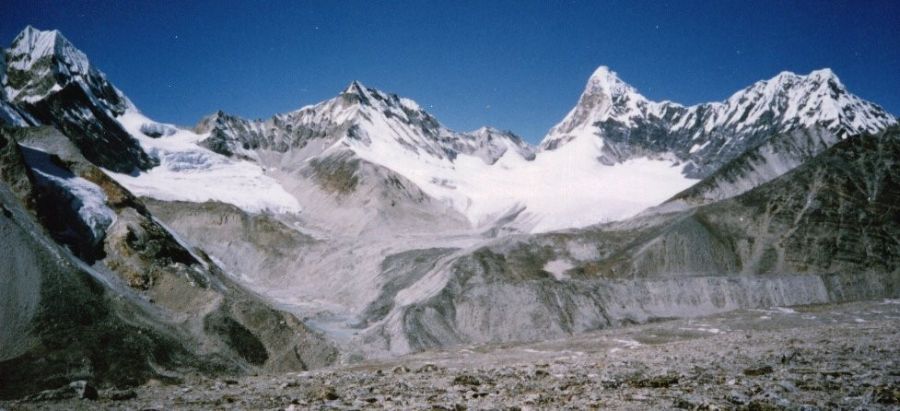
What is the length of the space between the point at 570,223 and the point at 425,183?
64.8 metres

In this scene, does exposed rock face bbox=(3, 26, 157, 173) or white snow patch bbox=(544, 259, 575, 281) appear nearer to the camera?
white snow patch bbox=(544, 259, 575, 281)

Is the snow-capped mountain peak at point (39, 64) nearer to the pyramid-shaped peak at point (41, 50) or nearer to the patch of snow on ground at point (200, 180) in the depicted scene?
the pyramid-shaped peak at point (41, 50)

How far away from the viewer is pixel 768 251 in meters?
78.2

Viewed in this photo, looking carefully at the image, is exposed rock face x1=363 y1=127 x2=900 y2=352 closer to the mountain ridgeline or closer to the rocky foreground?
the mountain ridgeline

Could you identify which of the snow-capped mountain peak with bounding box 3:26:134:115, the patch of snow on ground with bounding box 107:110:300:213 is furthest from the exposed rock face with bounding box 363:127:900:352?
the snow-capped mountain peak with bounding box 3:26:134:115

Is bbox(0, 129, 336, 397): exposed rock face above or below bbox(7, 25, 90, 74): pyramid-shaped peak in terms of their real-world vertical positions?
below

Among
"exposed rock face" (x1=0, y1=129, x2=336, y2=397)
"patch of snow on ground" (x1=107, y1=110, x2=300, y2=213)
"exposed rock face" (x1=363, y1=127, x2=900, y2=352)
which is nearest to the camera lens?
"exposed rock face" (x1=0, y1=129, x2=336, y2=397)

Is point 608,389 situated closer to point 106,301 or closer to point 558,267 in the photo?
point 106,301

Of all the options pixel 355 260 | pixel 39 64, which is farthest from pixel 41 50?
pixel 355 260

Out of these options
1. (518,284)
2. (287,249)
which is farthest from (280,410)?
(287,249)

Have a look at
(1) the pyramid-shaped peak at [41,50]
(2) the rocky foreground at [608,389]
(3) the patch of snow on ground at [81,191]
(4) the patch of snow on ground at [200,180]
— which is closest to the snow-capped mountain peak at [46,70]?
(1) the pyramid-shaped peak at [41,50]

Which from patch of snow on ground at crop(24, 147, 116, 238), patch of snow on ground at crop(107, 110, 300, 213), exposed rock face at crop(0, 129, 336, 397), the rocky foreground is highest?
patch of snow on ground at crop(107, 110, 300, 213)

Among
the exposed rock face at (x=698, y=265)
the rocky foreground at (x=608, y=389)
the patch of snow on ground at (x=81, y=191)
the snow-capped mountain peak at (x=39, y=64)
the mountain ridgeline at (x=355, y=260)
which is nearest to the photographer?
the rocky foreground at (x=608, y=389)

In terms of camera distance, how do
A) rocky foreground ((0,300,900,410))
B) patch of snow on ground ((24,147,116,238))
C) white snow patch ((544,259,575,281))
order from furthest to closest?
white snow patch ((544,259,575,281))
patch of snow on ground ((24,147,116,238))
rocky foreground ((0,300,900,410))
